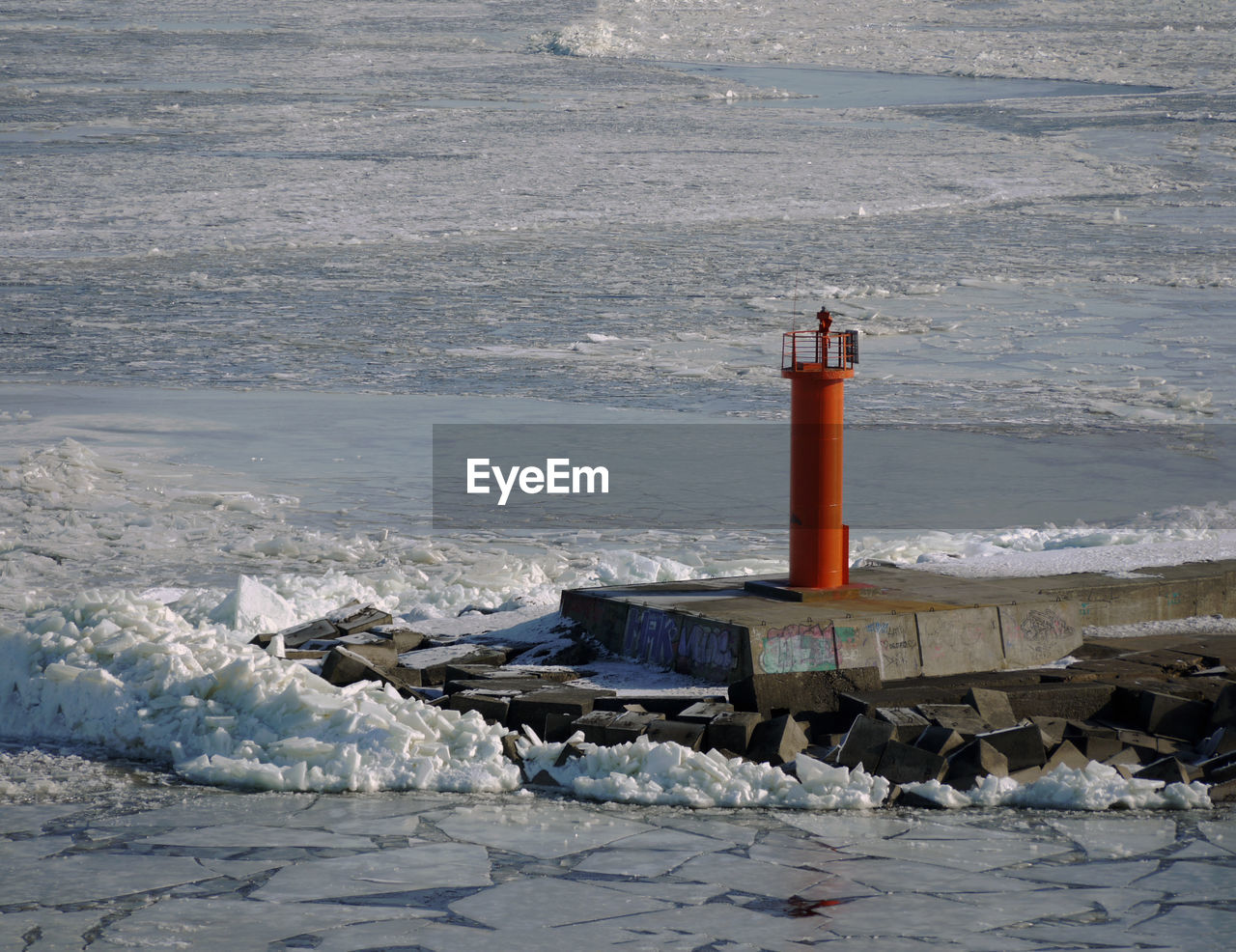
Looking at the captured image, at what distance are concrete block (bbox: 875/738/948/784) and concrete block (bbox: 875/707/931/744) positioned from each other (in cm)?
8

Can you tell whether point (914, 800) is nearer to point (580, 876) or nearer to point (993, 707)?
point (993, 707)

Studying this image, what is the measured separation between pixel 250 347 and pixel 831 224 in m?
12.2

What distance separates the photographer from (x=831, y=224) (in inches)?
1033

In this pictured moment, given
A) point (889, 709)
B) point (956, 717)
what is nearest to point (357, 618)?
point (889, 709)

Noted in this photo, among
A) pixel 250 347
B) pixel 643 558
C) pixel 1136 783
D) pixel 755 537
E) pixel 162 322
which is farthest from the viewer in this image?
pixel 162 322

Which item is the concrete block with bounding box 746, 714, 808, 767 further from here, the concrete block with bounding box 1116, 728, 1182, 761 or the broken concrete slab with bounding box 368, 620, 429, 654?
the broken concrete slab with bounding box 368, 620, 429, 654

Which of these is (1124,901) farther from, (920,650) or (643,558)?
(643,558)

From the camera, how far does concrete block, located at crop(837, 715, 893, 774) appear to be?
6410 mm

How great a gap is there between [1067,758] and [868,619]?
1267mm

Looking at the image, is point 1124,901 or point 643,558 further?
point 643,558

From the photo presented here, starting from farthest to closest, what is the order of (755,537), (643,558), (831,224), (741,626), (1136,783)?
(831,224) → (755,537) → (643,558) → (741,626) → (1136,783)

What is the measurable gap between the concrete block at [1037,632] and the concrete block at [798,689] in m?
1.00

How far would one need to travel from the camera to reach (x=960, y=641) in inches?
305

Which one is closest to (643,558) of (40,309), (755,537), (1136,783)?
(755,537)
